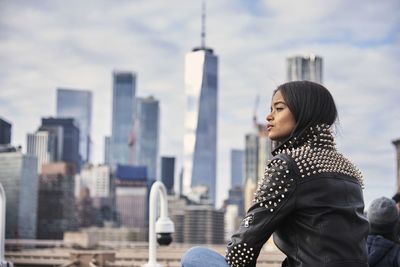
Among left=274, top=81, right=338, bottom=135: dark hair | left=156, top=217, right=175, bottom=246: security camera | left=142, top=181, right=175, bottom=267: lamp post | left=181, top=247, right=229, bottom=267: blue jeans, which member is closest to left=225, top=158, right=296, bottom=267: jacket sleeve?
left=181, top=247, right=229, bottom=267: blue jeans

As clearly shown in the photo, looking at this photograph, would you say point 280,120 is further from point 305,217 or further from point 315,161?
point 305,217

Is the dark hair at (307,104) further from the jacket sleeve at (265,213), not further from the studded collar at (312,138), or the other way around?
the jacket sleeve at (265,213)

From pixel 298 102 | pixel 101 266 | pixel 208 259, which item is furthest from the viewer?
pixel 101 266

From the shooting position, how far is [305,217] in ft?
12.0

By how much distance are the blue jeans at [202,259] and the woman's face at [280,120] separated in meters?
0.72

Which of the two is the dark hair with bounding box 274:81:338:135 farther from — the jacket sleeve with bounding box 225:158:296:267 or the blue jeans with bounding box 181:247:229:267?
the blue jeans with bounding box 181:247:229:267

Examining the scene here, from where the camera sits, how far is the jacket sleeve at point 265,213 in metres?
3.65

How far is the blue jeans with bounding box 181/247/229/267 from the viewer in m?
Result: 3.51

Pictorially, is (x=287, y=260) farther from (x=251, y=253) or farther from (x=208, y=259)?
(x=208, y=259)

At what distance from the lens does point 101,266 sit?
13.1m

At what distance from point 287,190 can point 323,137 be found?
1.34 ft

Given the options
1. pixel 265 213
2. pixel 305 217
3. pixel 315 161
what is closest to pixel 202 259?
pixel 265 213

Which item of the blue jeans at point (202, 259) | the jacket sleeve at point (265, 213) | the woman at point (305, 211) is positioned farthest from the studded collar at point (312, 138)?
the blue jeans at point (202, 259)

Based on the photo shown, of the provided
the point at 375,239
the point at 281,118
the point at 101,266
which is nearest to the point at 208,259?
the point at 281,118
